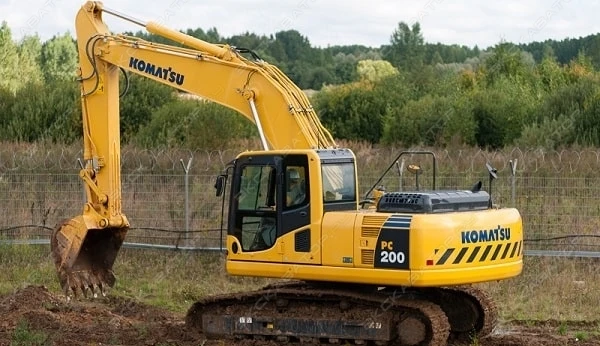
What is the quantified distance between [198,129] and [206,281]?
12.0 metres

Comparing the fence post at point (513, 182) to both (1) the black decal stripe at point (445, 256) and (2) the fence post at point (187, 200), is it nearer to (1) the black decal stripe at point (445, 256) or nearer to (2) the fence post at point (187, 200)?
(2) the fence post at point (187, 200)

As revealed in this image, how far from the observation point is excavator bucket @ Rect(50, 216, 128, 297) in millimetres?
13742

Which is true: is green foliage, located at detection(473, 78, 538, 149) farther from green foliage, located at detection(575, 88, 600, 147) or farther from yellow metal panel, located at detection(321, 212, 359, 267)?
yellow metal panel, located at detection(321, 212, 359, 267)

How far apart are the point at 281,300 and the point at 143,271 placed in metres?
6.92

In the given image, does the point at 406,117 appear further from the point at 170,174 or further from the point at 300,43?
the point at 300,43

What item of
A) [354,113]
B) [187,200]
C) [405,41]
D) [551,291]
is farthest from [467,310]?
[405,41]

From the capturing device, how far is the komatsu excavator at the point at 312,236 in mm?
11492

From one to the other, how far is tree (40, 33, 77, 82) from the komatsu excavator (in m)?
45.4

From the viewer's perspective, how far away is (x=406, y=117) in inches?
1367

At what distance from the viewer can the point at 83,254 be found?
551 inches

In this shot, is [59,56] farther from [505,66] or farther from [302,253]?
[302,253]

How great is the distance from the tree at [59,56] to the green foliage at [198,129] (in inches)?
1059

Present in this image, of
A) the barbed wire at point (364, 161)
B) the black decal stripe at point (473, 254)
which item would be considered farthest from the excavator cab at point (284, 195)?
the barbed wire at point (364, 161)

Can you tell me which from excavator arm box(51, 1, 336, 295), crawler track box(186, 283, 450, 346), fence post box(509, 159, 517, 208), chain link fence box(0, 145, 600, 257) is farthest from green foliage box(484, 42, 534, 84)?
crawler track box(186, 283, 450, 346)
